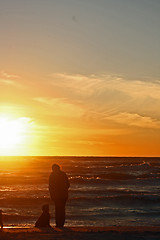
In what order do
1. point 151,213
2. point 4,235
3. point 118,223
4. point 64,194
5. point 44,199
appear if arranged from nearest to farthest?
point 4,235 < point 64,194 < point 118,223 < point 151,213 < point 44,199

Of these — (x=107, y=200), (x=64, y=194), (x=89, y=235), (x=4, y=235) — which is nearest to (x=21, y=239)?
(x=4, y=235)

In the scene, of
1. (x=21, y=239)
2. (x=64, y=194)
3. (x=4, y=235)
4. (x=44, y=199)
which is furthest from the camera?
(x=44, y=199)

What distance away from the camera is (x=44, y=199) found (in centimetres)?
2194

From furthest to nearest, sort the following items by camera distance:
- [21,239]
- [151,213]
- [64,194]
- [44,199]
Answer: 1. [44,199]
2. [151,213]
3. [64,194]
4. [21,239]

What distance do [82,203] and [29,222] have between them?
21.2 feet

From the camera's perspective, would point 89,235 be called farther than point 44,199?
No

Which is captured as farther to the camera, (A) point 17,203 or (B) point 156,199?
(B) point 156,199

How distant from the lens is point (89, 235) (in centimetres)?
817

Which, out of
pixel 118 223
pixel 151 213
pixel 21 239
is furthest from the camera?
pixel 151 213

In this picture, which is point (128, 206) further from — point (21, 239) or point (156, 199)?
point (21, 239)

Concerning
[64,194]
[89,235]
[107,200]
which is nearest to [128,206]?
[107,200]

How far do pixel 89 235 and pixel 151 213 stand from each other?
32.4 ft

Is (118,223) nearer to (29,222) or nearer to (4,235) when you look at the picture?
(29,222)

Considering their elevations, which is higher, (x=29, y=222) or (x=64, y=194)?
(x=64, y=194)
